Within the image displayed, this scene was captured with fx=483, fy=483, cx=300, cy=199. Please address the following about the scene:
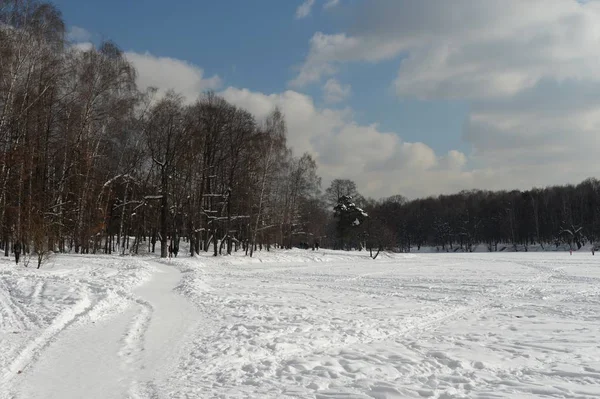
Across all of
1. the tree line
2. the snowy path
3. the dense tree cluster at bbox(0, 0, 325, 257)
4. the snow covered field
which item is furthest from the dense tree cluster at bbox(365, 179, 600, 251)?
the snowy path

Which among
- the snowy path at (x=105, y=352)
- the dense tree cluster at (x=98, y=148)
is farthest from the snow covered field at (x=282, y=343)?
the dense tree cluster at (x=98, y=148)

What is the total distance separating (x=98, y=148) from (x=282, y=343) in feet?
91.0

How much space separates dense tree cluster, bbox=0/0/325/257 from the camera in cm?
2122

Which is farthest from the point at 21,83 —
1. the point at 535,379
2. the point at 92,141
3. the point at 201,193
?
the point at 535,379

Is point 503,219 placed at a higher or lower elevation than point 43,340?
higher

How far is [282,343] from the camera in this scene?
8422 mm

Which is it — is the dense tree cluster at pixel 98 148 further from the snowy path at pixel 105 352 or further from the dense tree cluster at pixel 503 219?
the dense tree cluster at pixel 503 219

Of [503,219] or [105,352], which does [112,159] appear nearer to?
[105,352]

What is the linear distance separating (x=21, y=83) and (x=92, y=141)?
7916mm

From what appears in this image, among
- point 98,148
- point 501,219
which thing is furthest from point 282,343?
point 501,219

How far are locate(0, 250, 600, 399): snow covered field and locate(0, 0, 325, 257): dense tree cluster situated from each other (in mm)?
8849

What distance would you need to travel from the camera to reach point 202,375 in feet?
21.2

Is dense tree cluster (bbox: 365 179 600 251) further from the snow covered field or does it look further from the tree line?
the snow covered field

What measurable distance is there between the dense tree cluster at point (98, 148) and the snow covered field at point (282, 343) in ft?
29.0
